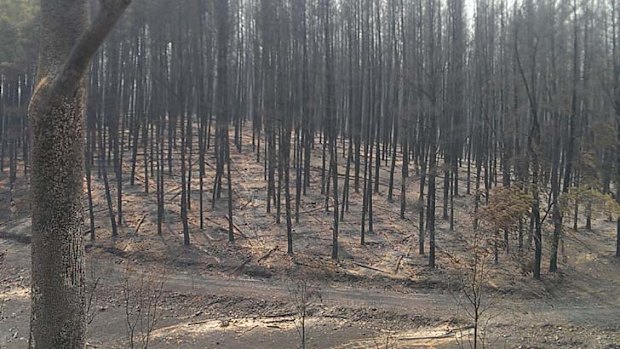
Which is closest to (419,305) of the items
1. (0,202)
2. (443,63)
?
(443,63)

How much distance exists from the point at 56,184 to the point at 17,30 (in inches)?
938

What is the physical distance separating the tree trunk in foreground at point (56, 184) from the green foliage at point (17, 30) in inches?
877

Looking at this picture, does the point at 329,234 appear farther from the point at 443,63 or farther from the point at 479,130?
the point at 479,130

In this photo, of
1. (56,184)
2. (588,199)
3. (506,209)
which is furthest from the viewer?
(588,199)

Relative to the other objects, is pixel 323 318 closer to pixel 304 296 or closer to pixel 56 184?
pixel 304 296

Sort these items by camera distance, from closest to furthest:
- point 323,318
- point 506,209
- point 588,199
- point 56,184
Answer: point 56,184
point 323,318
point 506,209
point 588,199

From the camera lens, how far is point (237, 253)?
19.9 metres

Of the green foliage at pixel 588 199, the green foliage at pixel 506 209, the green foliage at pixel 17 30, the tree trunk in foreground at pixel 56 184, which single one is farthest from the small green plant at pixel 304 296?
the green foliage at pixel 17 30

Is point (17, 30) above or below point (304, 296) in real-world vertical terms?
above

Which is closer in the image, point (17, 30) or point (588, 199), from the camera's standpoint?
point (588, 199)

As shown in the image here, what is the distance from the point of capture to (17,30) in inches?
893

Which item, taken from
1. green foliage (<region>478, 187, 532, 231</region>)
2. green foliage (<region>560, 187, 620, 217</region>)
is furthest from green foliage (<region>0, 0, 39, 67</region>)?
green foliage (<region>560, 187, 620, 217</region>)

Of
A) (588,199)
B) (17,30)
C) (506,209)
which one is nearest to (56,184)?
(506,209)

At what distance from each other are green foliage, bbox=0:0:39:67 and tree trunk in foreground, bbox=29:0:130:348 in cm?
2229
